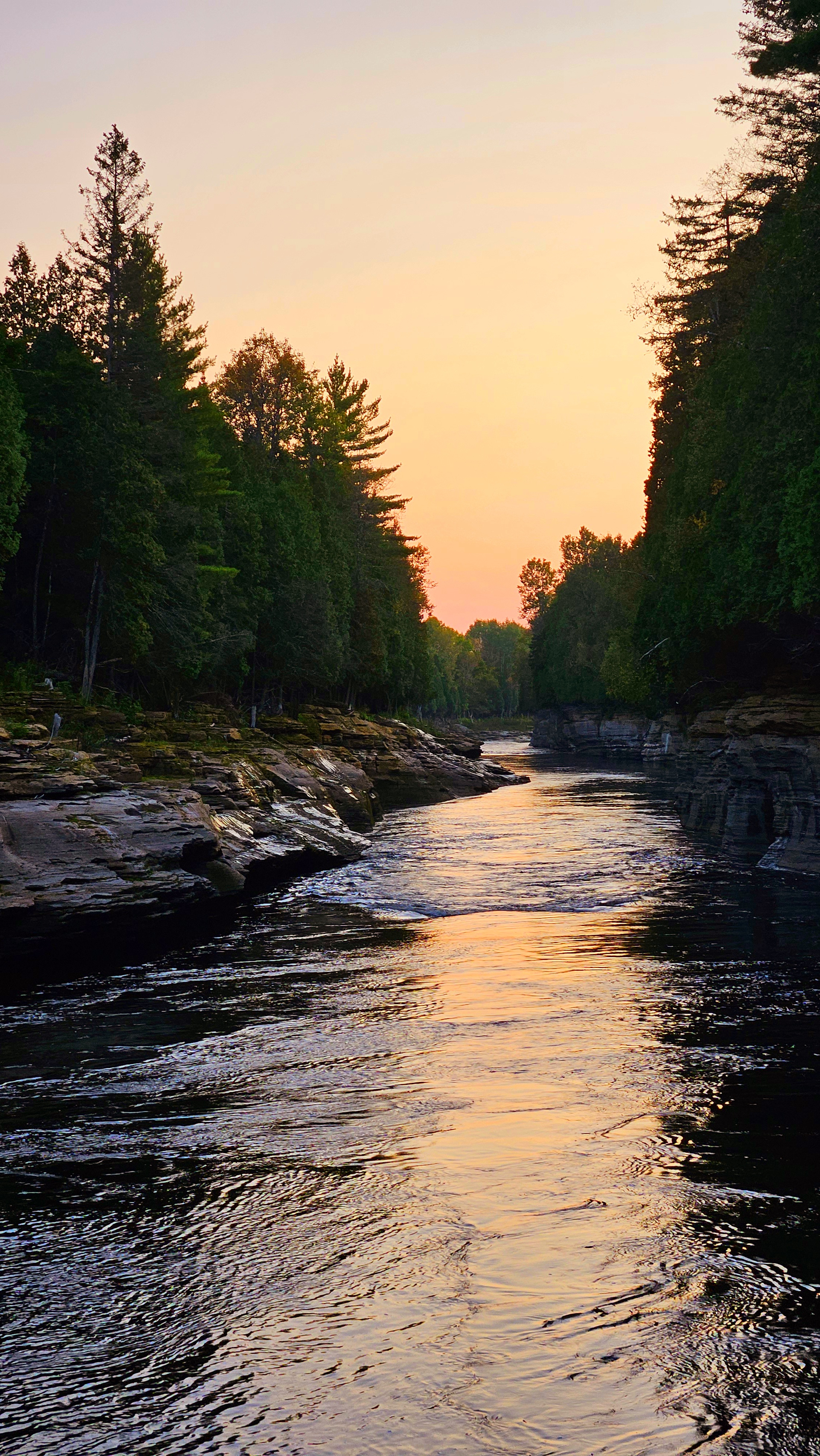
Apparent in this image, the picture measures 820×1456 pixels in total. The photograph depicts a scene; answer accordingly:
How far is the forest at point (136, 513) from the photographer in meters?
33.2

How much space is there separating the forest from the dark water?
19728 mm

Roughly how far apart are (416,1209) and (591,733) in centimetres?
10610

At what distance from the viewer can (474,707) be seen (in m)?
198

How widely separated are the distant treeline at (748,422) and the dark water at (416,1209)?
12749 millimetres

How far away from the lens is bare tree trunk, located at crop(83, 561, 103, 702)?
111 feet

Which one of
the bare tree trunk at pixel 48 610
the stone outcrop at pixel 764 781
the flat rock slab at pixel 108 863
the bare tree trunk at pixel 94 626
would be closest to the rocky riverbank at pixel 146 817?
the flat rock slab at pixel 108 863

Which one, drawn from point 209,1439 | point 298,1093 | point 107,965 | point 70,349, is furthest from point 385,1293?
point 70,349

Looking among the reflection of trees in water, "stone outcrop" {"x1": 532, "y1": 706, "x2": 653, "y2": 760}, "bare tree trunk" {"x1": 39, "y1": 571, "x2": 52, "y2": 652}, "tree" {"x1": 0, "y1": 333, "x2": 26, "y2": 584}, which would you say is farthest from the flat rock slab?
"stone outcrop" {"x1": 532, "y1": 706, "x2": 653, "y2": 760}

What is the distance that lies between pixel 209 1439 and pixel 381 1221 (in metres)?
2.32

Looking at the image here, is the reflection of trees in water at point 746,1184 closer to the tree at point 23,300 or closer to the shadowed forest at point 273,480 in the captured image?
the shadowed forest at point 273,480

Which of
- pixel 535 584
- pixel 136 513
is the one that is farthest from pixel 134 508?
pixel 535 584

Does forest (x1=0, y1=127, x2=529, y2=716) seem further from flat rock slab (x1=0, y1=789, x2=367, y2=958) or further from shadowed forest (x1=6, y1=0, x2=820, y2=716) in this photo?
flat rock slab (x1=0, y1=789, x2=367, y2=958)

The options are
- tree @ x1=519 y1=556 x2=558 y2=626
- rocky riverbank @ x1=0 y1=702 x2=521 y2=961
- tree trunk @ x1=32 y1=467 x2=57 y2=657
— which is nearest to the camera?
rocky riverbank @ x1=0 y1=702 x2=521 y2=961

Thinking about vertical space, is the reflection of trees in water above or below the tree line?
below
